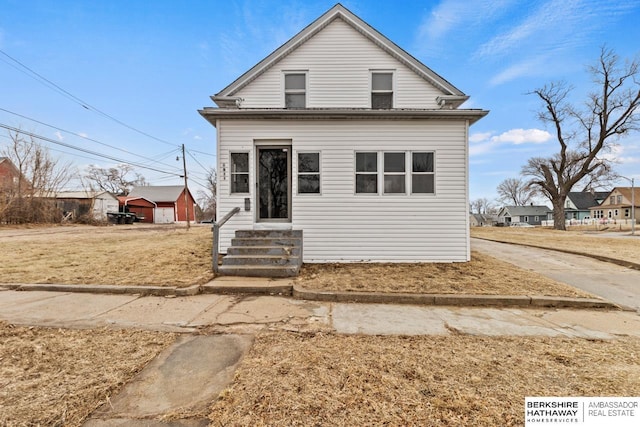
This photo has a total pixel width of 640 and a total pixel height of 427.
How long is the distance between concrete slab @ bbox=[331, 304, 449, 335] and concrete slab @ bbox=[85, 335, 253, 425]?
51.6 inches

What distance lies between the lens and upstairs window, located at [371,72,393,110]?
27.0ft

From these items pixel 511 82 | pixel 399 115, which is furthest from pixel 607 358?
pixel 511 82

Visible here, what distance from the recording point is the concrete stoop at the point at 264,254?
18.9ft

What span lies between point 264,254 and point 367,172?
3504 millimetres

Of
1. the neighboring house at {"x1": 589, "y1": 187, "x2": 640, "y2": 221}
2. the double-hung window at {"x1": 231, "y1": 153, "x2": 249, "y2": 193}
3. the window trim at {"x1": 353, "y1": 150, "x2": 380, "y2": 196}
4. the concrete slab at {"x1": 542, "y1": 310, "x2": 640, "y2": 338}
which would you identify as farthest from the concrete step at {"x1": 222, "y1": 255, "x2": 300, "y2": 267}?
the neighboring house at {"x1": 589, "y1": 187, "x2": 640, "y2": 221}

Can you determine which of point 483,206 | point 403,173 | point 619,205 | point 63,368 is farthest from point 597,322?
point 483,206

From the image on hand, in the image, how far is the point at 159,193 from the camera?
39.7 metres

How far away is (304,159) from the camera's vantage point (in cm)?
735

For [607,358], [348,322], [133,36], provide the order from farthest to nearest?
[133,36] < [348,322] < [607,358]

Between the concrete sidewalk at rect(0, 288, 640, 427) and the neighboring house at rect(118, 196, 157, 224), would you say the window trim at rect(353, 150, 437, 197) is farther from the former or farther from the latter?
the neighboring house at rect(118, 196, 157, 224)

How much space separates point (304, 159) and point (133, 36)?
10.5 metres

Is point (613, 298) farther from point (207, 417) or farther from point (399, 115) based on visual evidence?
point (207, 417)

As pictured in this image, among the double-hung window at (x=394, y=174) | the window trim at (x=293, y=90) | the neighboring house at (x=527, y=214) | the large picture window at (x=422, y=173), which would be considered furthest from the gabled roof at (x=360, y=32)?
the neighboring house at (x=527, y=214)

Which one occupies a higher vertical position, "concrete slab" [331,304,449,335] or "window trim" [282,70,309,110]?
"window trim" [282,70,309,110]
